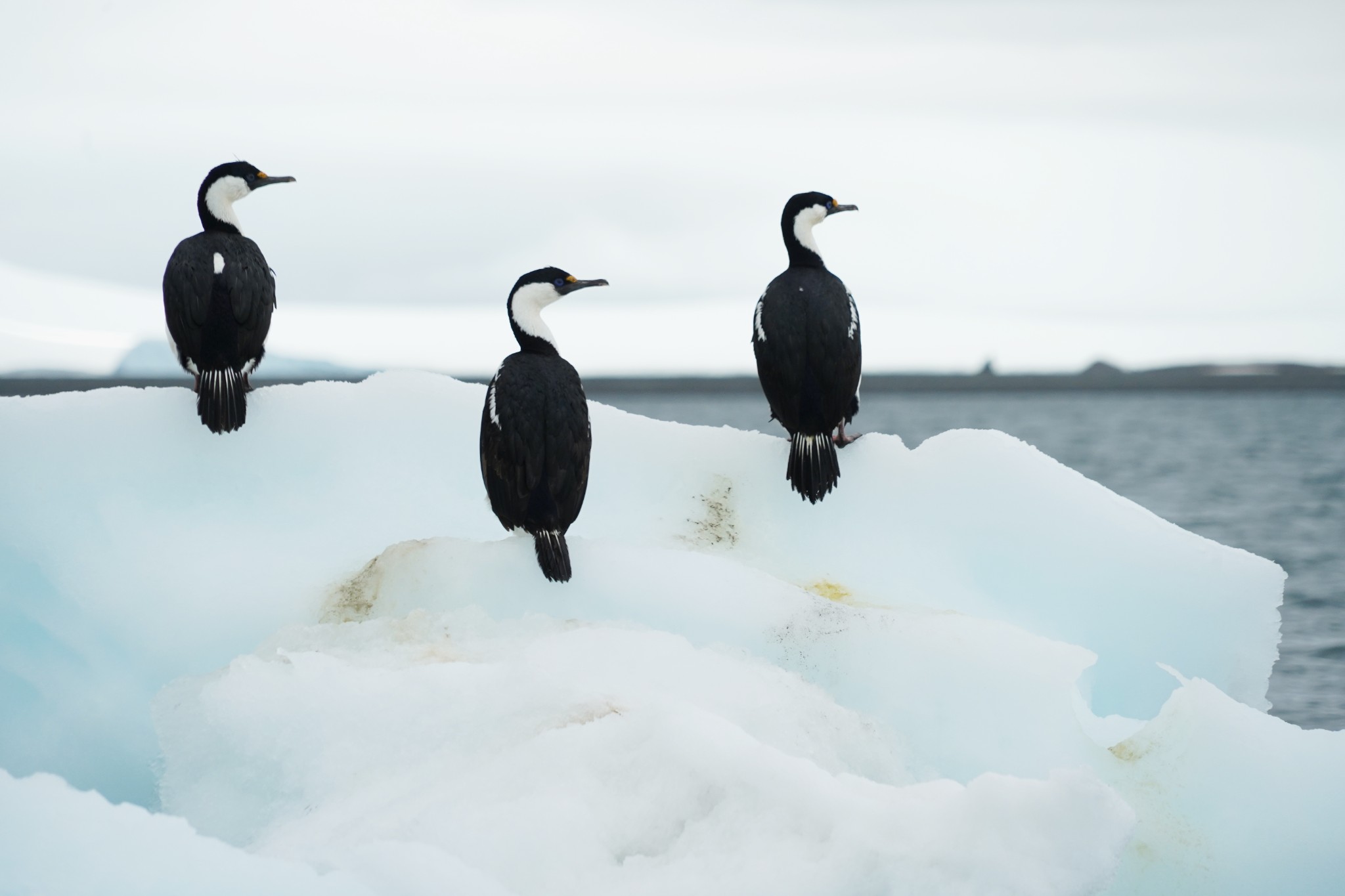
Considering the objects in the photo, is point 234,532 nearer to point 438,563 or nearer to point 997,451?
point 438,563

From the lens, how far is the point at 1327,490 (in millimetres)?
26734

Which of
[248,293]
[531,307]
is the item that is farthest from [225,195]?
[531,307]

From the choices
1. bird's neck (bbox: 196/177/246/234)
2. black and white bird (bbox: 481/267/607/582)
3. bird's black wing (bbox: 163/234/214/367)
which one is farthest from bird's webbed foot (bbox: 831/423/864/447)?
bird's neck (bbox: 196/177/246/234)

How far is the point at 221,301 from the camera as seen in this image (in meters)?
5.28

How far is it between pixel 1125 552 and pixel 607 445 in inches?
89.0

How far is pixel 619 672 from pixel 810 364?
7.07 feet

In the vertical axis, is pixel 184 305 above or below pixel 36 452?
above

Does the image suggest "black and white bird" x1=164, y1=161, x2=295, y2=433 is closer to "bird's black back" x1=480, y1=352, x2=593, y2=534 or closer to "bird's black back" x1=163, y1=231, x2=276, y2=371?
"bird's black back" x1=163, y1=231, x2=276, y2=371

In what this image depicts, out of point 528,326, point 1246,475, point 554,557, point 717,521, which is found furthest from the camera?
point 1246,475

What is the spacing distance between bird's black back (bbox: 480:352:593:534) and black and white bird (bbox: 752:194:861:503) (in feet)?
3.50

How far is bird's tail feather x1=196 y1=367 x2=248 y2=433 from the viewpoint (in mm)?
4961

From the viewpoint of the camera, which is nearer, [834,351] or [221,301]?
[834,351]

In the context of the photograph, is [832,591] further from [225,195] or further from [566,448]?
[225,195]

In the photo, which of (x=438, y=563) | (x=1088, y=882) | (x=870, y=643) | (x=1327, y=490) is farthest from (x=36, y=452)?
(x=1327, y=490)
